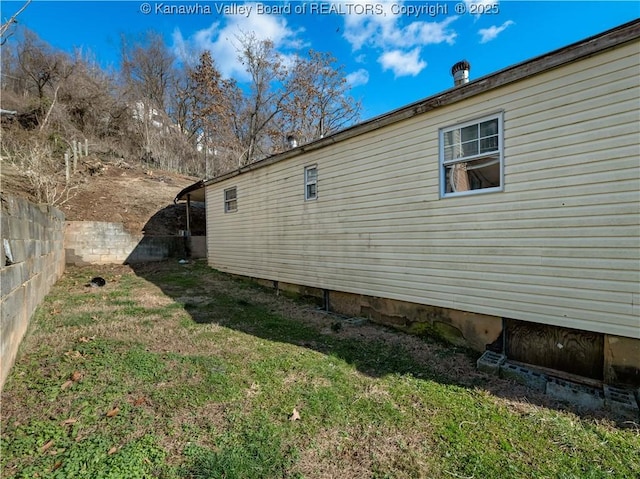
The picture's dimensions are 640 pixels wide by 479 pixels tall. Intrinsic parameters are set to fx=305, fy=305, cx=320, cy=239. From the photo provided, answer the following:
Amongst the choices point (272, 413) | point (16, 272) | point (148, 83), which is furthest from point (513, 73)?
point (148, 83)

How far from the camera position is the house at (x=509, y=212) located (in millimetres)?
3334

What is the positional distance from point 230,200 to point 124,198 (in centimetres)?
821

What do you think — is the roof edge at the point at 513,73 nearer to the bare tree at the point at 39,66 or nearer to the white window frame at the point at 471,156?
the white window frame at the point at 471,156

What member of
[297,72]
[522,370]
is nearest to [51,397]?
[522,370]

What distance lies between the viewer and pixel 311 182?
7188mm

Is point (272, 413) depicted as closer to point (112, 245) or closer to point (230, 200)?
point (230, 200)

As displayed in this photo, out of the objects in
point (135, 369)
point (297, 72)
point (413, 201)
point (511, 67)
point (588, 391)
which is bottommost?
point (588, 391)

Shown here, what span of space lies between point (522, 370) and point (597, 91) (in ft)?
11.1

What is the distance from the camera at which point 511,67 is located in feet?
13.2

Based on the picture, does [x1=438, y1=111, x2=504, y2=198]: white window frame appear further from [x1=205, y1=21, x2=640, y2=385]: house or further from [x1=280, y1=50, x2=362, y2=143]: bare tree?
[x1=280, y1=50, x2=362, y2=143]: bare tree

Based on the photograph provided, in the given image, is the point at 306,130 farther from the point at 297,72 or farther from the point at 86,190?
the point at 86,190

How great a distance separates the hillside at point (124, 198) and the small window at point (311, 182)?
10288mm

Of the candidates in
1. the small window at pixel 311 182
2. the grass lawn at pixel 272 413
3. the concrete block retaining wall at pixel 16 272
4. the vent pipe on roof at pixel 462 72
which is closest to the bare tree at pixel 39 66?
the concrete block retaining wall at pixel 16 272

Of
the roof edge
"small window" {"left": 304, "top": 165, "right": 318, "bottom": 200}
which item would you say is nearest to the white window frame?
the roof edge
